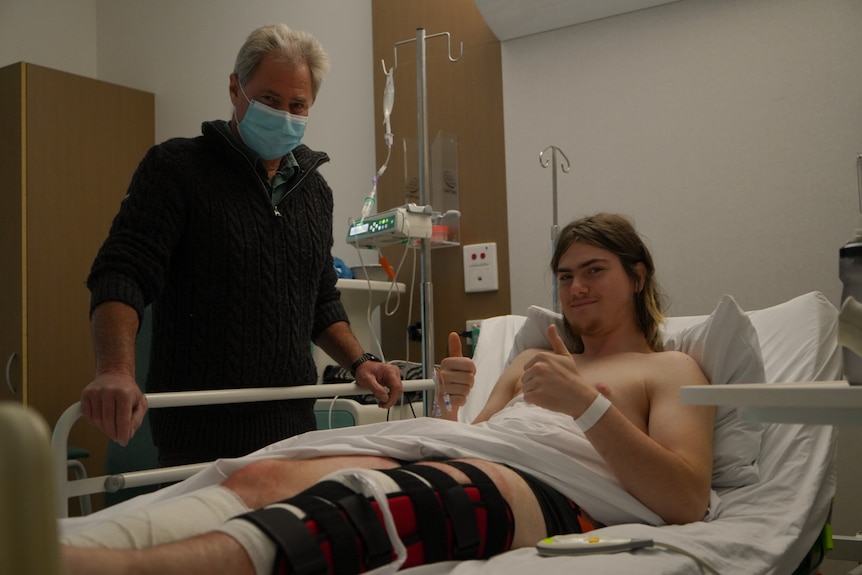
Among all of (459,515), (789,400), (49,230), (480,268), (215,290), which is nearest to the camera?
(789,400)

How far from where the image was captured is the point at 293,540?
3.47 ft

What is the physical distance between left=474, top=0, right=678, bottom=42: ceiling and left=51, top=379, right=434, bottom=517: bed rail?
148 cm

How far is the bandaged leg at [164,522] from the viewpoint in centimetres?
107

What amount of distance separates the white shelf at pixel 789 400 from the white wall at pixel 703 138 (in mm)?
1616

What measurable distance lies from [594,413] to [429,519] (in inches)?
16.2

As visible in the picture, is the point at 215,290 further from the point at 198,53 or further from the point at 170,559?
the point at 198,53

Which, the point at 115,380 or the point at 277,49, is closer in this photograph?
the point at 115,380

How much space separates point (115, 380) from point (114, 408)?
65 millimetres

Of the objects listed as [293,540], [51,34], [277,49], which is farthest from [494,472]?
[51,34]

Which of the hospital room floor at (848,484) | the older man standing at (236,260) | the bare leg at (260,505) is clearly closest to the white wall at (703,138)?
the hospital room floor at (848,484)

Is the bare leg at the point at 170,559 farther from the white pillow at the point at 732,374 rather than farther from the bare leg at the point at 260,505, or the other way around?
the white pillow at the point at 732,374

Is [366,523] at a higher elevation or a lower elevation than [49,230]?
lower

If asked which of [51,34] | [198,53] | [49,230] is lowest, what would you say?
[49,230]

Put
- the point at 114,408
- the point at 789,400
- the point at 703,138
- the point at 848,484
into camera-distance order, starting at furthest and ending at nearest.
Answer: the point at 703,138, the point at 848,484, the point at 114,408, the point at 789,400
